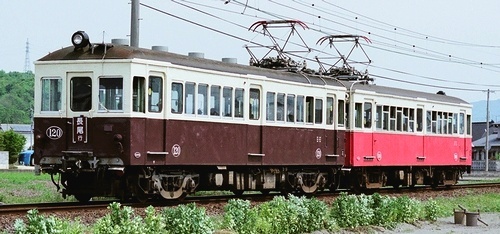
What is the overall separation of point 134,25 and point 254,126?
12.7ft

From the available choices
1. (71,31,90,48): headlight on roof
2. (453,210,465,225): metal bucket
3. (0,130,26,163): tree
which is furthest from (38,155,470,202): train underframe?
(0,130,26,163): tree

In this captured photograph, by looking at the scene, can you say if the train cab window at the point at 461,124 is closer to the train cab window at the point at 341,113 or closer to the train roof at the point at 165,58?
the train cab window at the point at 341,113

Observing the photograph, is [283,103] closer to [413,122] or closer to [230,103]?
[230,103]

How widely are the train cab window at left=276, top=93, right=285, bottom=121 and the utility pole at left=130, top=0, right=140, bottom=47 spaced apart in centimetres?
415

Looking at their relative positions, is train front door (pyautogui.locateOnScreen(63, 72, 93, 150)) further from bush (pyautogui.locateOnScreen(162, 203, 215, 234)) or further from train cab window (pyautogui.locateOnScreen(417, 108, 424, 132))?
train cab window (pyautogui.locateOnScreen(417, 108, 424, 132))

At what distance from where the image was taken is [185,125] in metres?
21.3

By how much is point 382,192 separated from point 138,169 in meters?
12.0

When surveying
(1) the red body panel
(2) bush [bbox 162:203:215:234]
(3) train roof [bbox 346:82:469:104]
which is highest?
(3) train roof [bbox 346:82:469:104]

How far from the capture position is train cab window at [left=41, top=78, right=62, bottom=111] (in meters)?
20.7

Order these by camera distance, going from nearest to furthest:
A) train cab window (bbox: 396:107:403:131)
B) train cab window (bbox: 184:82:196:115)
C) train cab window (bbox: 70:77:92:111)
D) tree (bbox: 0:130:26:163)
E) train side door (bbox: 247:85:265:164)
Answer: train cab window (bbox: 70:77:92:111) → train cab window (bbox: 184:82:196:115) → train side door (bbox: 247:85:265:164) → train cab window (bbox: 396:107:403:131) → tree (bbox: 0:130:26:163)

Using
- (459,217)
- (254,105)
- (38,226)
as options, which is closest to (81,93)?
(254,105)

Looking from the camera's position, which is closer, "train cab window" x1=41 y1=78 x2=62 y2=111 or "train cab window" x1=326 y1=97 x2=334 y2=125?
"train cab window" x1=41 y1=78 x2=62 y2=111

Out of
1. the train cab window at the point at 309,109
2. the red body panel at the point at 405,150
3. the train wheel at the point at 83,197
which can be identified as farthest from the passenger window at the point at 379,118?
the train wheel at the point at 83,197

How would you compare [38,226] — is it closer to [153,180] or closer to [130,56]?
[130,56]
